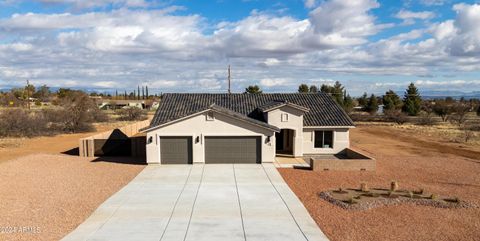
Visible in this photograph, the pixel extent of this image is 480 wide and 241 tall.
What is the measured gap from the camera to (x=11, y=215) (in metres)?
13.8

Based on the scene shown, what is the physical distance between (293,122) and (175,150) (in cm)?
861

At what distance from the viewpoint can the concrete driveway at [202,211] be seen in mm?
12203

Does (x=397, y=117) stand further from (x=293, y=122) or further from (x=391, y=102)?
(x=293, y=122)

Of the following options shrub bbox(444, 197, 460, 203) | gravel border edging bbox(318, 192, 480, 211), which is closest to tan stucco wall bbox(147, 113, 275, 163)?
gravel border edging bbox(318, 192, 480, 211)

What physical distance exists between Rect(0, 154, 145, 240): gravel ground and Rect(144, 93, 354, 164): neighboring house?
283cm

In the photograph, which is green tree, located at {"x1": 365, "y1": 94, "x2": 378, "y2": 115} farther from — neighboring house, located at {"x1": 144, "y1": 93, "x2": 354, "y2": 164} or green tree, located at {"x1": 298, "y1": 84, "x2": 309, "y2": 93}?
neighboring house, located at {"x1": 144, "y1": 93, "x2": 354, "y2": 164}

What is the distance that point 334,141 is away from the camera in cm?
2756

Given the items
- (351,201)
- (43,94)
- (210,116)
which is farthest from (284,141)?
(43,94)

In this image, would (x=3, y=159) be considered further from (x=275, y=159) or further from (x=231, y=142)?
(x=275, y=159)

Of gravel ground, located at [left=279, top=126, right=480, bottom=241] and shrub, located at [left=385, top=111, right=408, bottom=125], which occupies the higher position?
shrub, located at [left=385, top=111, right=408, bottom=125]

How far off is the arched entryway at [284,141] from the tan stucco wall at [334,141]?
139 centimetres

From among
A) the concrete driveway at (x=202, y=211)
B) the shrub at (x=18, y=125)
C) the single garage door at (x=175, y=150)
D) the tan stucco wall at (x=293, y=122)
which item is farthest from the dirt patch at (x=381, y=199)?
the shrub at (x=18, y=125)

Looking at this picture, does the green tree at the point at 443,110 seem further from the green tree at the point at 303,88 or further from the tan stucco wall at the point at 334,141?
the tan stucco wall at the point at 334,141

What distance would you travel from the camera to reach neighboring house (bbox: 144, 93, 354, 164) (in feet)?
79.8
